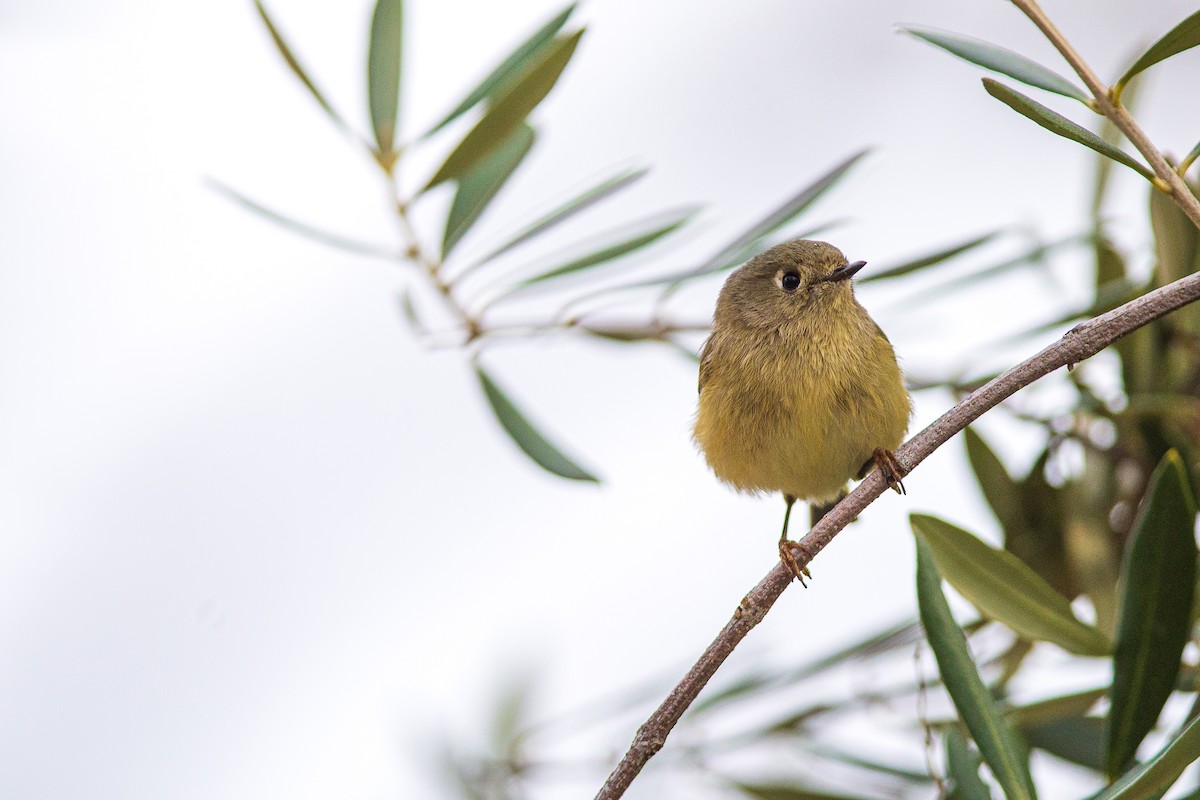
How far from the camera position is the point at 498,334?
2006mm

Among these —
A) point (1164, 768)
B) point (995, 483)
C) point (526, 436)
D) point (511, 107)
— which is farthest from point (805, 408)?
point (1164, 768)

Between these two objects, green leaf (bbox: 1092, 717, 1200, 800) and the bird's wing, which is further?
the bird's wing

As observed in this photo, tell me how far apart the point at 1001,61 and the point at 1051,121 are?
0.18m

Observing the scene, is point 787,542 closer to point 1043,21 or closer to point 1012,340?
point 1012,340

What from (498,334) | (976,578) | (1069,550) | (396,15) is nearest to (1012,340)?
(1069,550)

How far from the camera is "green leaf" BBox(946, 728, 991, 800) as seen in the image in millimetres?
1378

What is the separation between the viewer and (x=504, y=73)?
1.77 m

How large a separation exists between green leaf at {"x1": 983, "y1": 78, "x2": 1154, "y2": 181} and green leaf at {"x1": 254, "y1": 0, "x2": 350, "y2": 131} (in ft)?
3.32

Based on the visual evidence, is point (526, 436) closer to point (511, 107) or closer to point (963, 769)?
point (511, 107)

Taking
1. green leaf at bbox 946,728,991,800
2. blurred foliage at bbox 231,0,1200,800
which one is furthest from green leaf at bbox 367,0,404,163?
green leaf at bbox 946,728,991,800

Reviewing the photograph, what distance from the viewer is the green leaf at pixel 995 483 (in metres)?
1.95

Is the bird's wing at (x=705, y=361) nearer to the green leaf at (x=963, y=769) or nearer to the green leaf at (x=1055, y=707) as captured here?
the green leaf at (x=1055, y=707)

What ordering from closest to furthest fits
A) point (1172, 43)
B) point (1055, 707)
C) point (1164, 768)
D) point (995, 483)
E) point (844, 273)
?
1. point (1164, 768)
2. point (1172, 43)
3. point (1055, 707)
4. point (995, 483)
5. point (844, 273)

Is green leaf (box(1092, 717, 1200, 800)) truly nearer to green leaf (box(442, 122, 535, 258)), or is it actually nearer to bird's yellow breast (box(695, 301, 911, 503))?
bird's yellow breast (box(695, 301, 911, 503))
